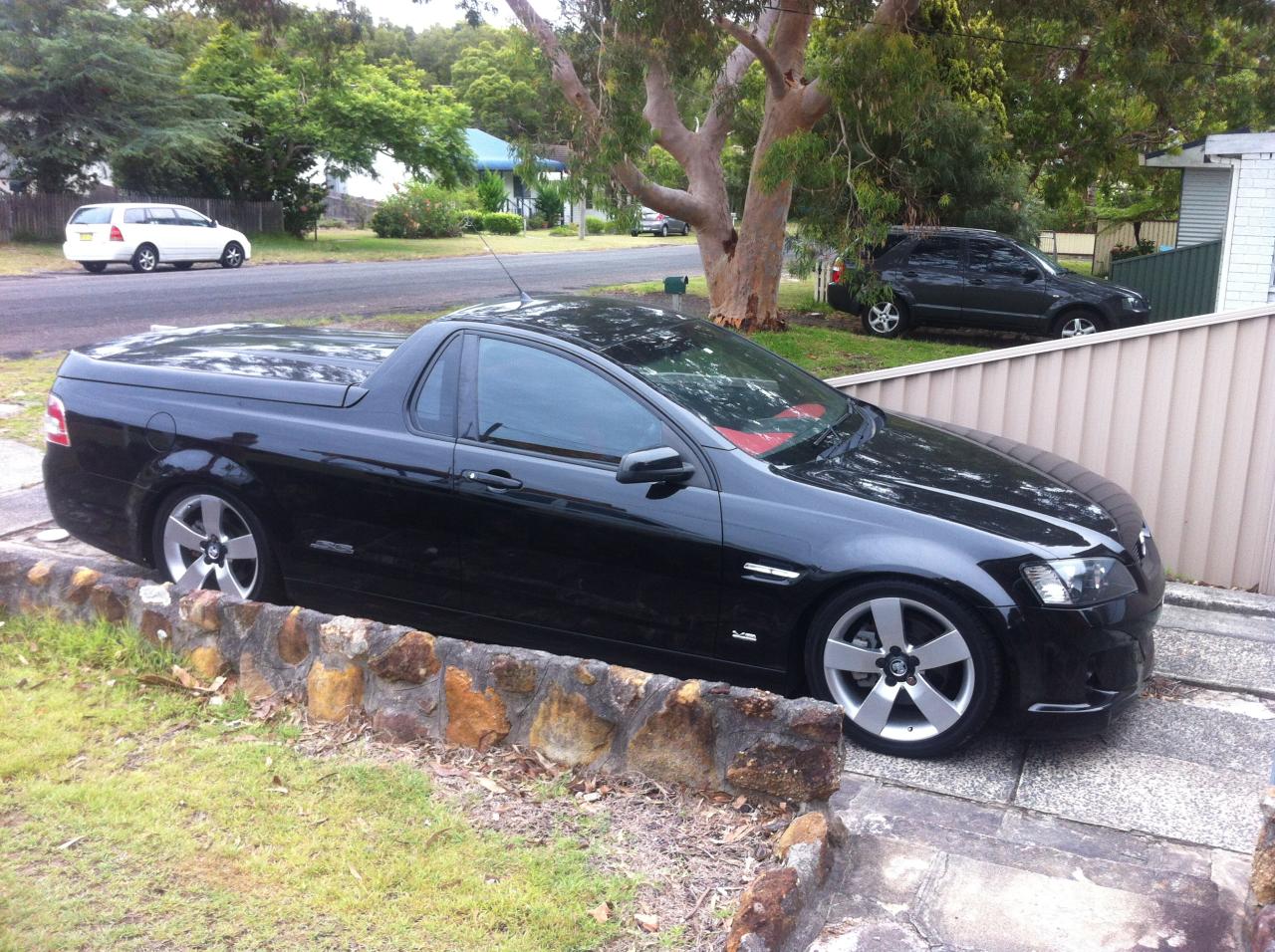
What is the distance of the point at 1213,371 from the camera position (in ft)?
21.2

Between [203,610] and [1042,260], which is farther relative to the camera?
[1042,260]

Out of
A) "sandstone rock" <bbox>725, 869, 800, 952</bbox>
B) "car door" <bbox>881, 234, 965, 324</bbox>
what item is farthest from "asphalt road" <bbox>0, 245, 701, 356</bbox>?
"sandstone rock" <bbox>725, 869, 800, 952</bbox>

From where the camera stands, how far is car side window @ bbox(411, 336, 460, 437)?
515 cm

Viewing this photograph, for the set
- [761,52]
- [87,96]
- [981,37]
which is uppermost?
[87,96]

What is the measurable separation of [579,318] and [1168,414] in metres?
3.38

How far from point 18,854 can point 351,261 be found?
27918 millimetres

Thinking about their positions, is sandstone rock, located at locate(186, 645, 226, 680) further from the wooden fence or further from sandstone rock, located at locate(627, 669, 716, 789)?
the wooden fence

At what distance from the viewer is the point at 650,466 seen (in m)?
4.56

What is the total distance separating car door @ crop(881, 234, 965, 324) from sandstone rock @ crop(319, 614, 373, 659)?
46.2 feet

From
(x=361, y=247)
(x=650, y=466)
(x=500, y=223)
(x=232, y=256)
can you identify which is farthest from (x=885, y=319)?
(x=500, y=223)

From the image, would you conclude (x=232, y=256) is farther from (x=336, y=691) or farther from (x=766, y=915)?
(x=766, y=915)

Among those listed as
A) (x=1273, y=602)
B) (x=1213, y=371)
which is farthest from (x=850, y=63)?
(x=1273, y=602)

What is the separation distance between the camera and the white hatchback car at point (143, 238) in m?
24.1

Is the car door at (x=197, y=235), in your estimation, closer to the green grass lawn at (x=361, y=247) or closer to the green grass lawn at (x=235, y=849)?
the green grass lawn at (x=361, y=247)
